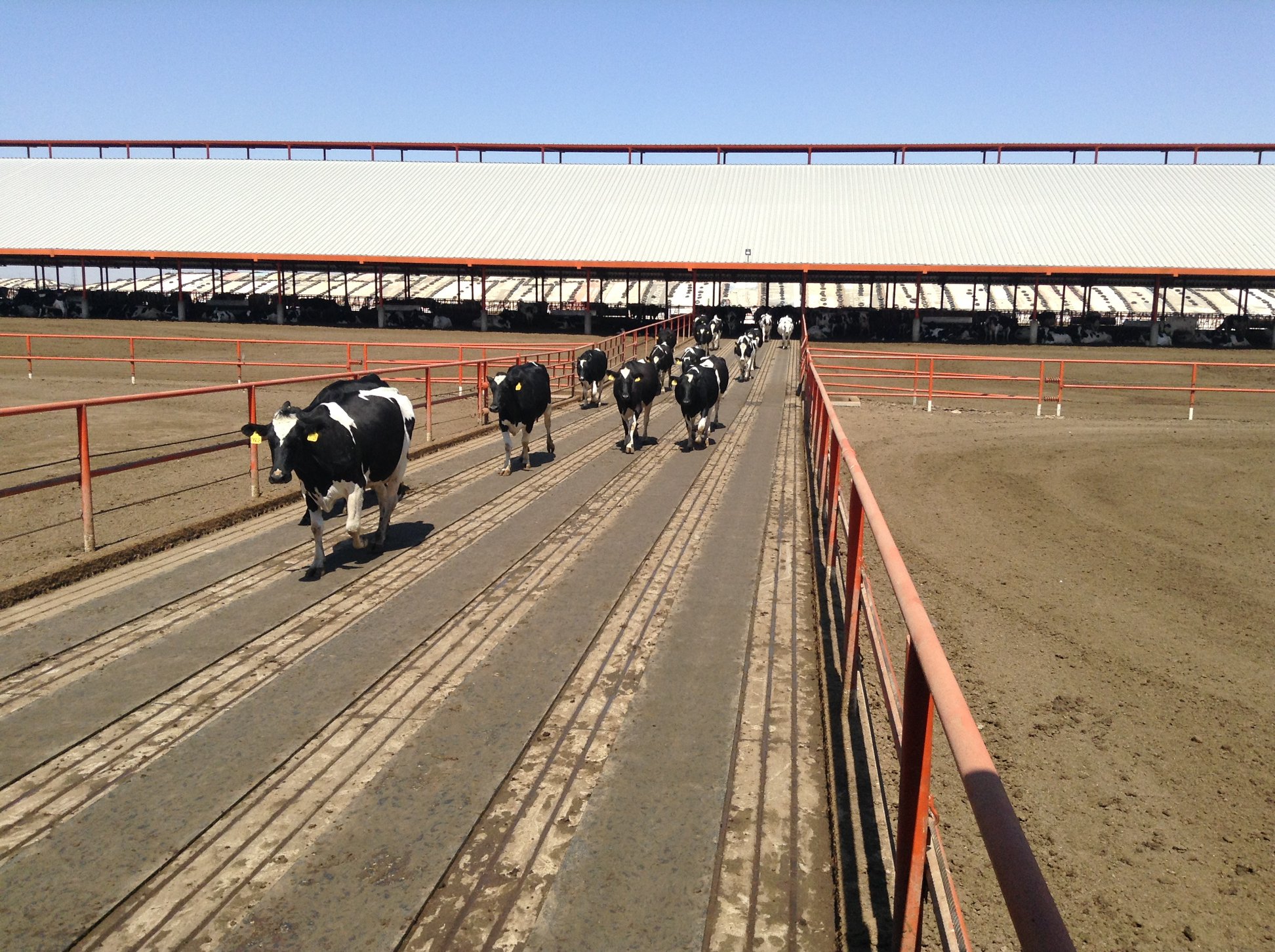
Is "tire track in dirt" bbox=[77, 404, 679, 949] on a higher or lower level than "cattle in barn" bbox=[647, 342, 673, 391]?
lower

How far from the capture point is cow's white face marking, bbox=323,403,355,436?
808cm

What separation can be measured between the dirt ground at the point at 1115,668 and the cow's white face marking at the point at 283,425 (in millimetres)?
4976

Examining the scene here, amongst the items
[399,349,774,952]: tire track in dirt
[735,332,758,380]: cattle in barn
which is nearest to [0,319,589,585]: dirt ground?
[399,349,774,952]: tire track in dirt

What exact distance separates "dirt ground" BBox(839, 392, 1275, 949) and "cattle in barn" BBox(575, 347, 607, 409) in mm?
8355

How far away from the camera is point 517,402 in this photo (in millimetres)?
12477

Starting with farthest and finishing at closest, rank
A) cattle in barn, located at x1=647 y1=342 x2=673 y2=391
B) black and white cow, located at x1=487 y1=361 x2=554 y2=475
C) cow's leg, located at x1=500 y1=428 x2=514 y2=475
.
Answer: cattle in barn, located at x1=647 y1=342 x2=673 y2=391
black and white cow, located at x1=487 y1=361 x2=554 y2=475
cow's leg, located at x1=500 y1=428 x2=514 y2=475

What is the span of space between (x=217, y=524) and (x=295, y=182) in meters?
52.1

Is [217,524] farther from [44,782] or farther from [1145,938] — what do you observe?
[1145,938]

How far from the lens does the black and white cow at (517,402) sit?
1246 centimetres

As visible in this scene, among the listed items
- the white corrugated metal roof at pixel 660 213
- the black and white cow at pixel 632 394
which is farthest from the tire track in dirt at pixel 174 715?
the white corrugated metal roof at pixel 660 213

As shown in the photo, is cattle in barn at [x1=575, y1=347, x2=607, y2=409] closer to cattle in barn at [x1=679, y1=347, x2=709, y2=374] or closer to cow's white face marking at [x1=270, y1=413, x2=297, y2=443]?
cattle in barn at [x1=679, y1=347, x2=709, y2=374]

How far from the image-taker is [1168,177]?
52062 mm

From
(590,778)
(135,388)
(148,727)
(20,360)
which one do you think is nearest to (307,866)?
(590,778)

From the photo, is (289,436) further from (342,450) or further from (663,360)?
(663,360)
